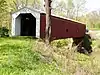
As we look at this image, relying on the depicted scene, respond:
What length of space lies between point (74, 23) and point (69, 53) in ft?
56.6

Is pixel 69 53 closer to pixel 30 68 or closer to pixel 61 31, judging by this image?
pixel 30 68

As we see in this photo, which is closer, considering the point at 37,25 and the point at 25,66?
the point at 25,66

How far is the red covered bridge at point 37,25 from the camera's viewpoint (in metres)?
20.8

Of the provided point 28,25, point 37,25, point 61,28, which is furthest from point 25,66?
point 28,25

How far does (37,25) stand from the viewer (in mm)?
20703

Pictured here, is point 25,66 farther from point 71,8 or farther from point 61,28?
point 71,8

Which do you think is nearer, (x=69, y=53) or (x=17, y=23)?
(x=69, y=53)

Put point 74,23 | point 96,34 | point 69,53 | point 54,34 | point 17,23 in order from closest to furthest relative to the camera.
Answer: point 69,53, point 54,34, point 17,23, point 74,23, point 96,34

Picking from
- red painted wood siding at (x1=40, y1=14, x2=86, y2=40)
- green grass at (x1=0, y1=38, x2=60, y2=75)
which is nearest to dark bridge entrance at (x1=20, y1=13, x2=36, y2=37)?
red painted wood siding at (x1=40, y1=14, x2=86, y2=40)

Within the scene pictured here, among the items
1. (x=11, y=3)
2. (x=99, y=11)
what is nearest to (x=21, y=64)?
(x=11, y=3)

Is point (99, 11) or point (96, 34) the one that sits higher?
point (99, 11)

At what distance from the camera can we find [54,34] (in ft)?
70.4

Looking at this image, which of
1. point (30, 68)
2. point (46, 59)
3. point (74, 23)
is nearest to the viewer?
point (30, 68)

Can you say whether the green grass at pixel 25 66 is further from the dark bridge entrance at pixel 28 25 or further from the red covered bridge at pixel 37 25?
the dark bridge entrance at pixel 28 25
